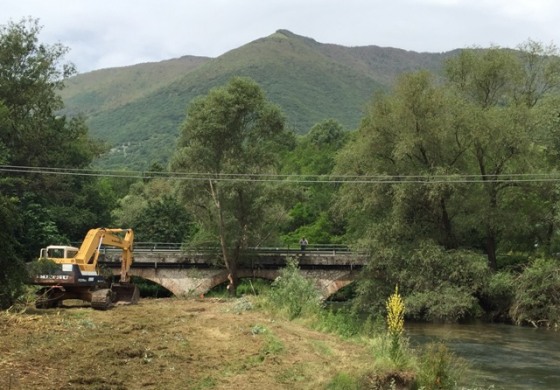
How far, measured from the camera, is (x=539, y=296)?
31.0 metres

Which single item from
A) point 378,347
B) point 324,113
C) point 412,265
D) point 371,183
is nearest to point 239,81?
point 371,183

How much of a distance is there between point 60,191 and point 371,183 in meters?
23.6

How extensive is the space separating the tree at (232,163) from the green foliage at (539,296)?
1560cm

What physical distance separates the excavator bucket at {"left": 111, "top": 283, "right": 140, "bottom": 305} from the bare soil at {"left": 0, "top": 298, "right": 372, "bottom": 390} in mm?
9098

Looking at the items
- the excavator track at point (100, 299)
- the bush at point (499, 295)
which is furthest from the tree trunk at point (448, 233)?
the excavator track at point (100, 299)

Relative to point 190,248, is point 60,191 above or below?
above

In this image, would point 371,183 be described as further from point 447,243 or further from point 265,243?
point 265,243

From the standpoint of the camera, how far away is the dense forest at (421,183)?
1340 inches

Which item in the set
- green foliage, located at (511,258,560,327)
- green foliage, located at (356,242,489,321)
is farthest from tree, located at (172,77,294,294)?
green foliage, located at (511,258,560,327)

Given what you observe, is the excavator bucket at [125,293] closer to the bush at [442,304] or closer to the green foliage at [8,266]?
the green foliage at [8,266]

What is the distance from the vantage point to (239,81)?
41062mm

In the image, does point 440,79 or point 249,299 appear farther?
point 440,79

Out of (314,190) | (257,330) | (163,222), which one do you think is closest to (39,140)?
(163,222)

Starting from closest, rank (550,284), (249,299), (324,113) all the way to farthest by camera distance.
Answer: (249,299)
(550,284)
(324,113)
